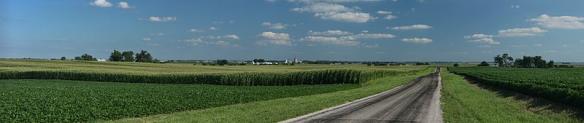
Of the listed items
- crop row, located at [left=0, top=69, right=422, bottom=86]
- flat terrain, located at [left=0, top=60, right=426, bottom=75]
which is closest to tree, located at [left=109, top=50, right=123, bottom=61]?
flat terrain, located at [left=0, top=60, right=426, bottom=75]

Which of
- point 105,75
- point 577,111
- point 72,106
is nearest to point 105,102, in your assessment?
point 72,106

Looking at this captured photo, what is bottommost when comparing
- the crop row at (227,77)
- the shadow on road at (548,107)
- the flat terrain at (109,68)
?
the shadow on road at (548,107)

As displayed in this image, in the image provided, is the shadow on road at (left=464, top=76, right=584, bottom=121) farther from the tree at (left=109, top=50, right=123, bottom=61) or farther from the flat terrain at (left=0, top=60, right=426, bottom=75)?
the tree at (left=109, top=50, right=123, bottom=61)

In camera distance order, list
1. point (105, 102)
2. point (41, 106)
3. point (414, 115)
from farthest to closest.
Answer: point (105, 102)
point (41, 106)
point (414, 115)

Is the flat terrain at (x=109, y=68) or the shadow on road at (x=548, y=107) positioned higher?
the flat terrain at (x=109, y=68)

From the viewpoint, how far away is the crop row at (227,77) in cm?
7194

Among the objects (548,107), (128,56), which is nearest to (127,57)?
(128,56)

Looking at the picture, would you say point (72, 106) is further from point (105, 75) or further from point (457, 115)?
point (105, 75)

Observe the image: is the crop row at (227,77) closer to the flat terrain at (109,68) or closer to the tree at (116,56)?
the flat terrain at (109,68)

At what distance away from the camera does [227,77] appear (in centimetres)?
7162

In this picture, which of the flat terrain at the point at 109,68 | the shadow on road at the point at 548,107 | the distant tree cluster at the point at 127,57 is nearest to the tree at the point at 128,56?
the distant tree cluster at the point at 127,57

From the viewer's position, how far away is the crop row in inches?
2832

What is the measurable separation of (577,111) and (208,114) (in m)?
15.7

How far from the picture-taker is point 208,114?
23672 millimetres
